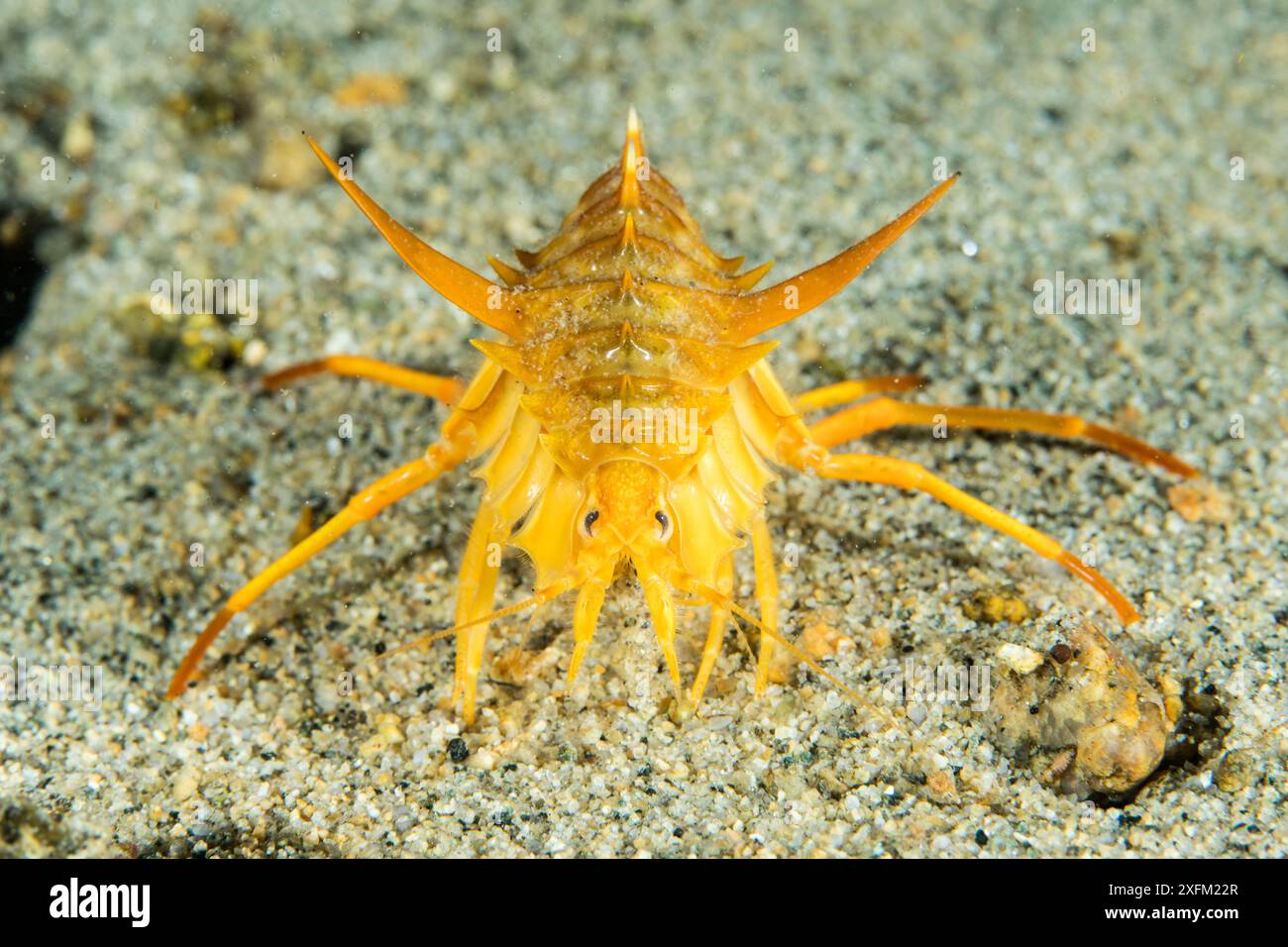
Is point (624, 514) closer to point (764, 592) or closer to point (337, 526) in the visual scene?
point (764, 592)

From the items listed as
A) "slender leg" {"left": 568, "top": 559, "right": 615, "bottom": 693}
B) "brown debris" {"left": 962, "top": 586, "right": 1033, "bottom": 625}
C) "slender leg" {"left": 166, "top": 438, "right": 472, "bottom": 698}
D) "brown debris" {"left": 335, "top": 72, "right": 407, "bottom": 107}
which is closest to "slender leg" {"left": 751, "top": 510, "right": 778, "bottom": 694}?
"slender leg" {"left": 568, "top": 559, "right": 615, "bottom": 693}

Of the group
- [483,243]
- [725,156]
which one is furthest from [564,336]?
[725,156]

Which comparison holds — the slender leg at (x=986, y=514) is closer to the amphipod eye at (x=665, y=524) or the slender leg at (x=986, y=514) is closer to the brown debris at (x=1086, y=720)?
the brown debris at (x=1086, y=720)

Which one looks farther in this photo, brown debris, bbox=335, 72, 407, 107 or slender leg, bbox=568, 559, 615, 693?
brown debris, bbox=335, 72, 407, 107

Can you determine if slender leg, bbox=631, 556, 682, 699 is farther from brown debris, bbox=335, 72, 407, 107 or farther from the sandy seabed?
brown debris, bbox=335, 72, 407, 107

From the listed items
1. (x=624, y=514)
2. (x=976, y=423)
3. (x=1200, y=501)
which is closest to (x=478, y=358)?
(x=624, y=514)

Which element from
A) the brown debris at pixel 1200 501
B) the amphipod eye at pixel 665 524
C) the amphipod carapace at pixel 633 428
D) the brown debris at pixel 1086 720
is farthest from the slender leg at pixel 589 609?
the brown debris at pixel 1200 501

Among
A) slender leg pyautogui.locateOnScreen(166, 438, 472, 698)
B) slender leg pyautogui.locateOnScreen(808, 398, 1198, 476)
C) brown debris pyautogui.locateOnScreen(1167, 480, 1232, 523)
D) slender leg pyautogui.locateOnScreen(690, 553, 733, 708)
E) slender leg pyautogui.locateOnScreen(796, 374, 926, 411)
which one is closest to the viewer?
slender leg pyautogui.locateOnScreen(690, 553, 733, 708)
